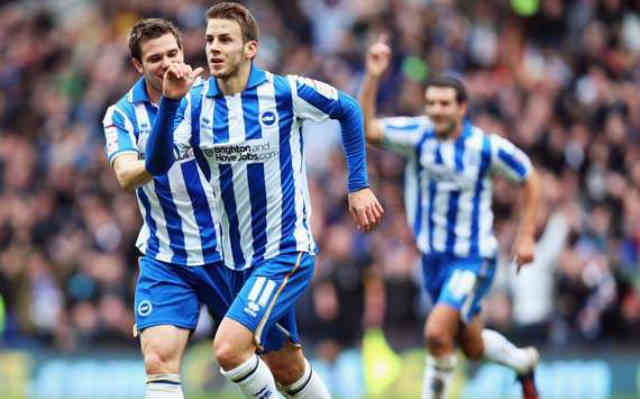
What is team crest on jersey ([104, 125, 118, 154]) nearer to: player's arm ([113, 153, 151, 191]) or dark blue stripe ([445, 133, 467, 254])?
player's arm ([113, 153, 151, 191])

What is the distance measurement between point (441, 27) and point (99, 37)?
16.3 feet

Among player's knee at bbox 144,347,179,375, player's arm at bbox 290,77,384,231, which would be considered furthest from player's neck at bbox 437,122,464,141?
player's knee at bbox 144,347,179,375

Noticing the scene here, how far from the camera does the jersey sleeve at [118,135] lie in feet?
25.1

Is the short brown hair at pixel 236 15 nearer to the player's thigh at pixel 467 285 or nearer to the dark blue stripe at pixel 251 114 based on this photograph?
the dark blue stripe at pixel 251 114

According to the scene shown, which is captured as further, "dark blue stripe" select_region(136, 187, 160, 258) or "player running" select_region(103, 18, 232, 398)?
"dark blue stripe" select_region(136, 187, 160, 258)

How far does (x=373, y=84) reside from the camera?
956cm

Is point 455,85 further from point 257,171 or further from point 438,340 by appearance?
point 257,171

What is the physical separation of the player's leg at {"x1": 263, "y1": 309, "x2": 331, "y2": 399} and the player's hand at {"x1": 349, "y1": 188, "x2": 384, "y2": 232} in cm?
66

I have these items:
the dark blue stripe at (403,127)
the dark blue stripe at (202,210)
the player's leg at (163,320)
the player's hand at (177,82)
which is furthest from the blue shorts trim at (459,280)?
the player's hand at (177,82)

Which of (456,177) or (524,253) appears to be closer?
(524,253)

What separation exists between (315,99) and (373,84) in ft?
6.21

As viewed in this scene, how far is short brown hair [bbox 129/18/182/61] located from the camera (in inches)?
307

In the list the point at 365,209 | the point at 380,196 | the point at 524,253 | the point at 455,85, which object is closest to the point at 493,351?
the point at 524,253

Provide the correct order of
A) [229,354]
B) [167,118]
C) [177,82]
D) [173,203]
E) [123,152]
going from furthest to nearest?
[173,203] → [123,152] → [229,354] → [167,118] → [177,82]
